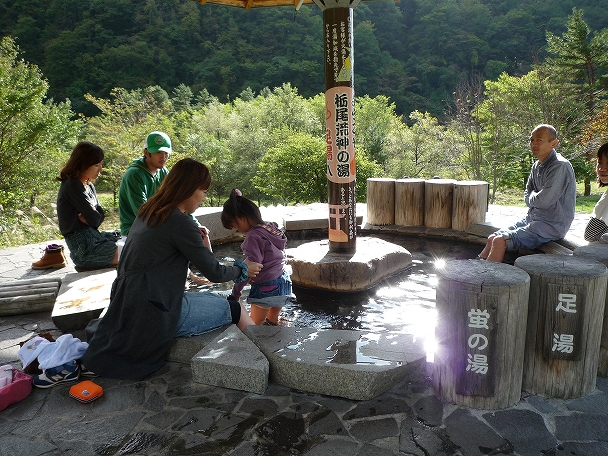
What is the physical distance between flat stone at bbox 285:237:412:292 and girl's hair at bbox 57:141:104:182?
91.8 inches

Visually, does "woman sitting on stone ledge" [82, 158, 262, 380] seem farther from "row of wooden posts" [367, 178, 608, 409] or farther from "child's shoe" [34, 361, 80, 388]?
"row of wooden posts" [367, 178, 608, 409]

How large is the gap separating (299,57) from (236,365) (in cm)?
4308

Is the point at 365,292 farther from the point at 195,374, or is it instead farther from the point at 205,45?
the point at 205,45

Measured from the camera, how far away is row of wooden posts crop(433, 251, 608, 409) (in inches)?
93.0

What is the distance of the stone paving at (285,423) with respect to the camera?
7.07ft

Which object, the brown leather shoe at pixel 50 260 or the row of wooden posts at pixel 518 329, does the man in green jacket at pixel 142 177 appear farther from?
the row of wooden posts at pixel 518 329

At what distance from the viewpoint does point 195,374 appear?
2.75m

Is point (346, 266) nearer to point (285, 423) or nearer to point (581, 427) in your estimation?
point (285, 423)

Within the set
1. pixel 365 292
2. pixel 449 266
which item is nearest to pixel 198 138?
pixel 365 292

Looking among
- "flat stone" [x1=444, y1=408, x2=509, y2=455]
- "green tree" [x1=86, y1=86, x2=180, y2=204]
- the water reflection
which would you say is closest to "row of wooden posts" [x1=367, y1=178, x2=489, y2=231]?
the water reflection

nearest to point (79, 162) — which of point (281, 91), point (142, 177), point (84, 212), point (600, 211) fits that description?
point (84, 212)

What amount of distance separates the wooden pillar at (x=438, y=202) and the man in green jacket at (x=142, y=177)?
408cm

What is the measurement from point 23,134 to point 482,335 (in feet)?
53.6

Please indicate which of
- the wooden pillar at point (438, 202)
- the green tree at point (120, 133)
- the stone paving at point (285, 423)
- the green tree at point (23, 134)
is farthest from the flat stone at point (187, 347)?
the green tree at point (120, 133)
